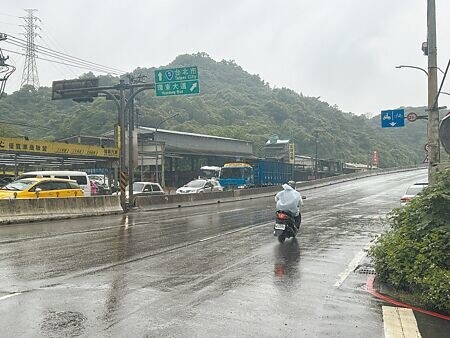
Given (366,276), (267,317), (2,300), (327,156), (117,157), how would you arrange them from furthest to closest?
(327,156) < (117,157) < (366,276) < (2,300) < (267,317)

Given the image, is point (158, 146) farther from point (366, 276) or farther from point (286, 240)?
point (366, 276)

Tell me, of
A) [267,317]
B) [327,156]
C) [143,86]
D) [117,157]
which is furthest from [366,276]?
[327,156]

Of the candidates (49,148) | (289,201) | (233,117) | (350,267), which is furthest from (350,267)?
(233,117)

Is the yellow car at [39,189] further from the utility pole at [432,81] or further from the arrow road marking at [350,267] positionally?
the utility pole at [432,81]

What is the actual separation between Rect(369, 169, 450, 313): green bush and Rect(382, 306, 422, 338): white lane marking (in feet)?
1.44

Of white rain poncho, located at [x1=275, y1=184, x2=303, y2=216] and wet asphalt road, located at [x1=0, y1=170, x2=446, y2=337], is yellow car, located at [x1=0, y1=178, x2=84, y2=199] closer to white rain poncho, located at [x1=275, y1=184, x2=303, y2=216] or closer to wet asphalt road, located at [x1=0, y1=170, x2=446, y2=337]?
wet asphalt road, located at [x1=0, y1=170, x2=446, y2=337]

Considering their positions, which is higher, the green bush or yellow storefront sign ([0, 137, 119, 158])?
yellow storefront sign ([0, 137, 119, 158])

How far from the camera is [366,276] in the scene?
9.26 metres

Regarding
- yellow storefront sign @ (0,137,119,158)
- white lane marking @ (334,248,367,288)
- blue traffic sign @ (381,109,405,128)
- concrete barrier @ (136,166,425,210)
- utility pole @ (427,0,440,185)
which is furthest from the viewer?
concrete barrier @ (136,166,425,210)

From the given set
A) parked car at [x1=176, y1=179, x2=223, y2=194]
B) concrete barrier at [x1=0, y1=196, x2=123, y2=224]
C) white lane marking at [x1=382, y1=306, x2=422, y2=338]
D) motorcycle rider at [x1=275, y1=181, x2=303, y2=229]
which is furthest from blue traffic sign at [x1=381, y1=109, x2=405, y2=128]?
white lane marking at [x1=382, y1=306, x2=422, y2=338]

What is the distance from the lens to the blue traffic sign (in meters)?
26.1

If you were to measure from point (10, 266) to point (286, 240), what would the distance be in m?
7.36

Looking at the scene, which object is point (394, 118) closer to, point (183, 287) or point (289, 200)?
point (289, 200)

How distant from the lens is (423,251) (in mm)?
7527
